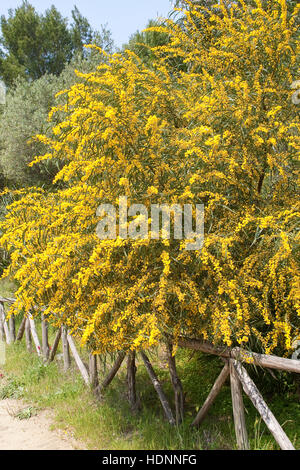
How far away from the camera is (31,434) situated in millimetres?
4809

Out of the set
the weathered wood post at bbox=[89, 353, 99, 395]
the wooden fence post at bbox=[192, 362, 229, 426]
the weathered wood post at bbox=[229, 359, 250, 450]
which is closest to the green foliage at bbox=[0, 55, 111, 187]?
the weathered wood post at bbox=[89, 353, 99, 395]

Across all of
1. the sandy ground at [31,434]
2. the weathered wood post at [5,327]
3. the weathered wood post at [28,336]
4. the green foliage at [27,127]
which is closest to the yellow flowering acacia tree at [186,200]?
the sandy ground at [31,434]

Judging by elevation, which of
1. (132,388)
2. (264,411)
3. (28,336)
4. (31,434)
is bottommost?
(31,434)

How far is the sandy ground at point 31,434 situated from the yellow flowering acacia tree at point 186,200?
1.20m

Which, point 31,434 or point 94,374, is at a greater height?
point 94,374

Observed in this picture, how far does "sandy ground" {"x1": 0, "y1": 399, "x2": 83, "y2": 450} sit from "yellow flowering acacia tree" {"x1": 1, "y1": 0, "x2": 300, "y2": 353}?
1.20 meters

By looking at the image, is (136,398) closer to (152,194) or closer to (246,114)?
(152,194)

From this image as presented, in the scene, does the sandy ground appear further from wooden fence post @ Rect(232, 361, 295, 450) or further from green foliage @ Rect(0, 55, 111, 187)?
green foliage @ Rect(0, 55, 111, 187)

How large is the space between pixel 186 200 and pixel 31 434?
315cm

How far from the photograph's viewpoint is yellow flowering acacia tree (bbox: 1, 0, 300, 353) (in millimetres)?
3502

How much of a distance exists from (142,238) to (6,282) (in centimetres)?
998

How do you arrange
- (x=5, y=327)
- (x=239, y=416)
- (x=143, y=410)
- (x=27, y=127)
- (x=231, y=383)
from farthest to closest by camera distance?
(x=27, y=127) < (x=5, y=327) < (x=143, y=410) < (x=231, y=383) < (x=239, y=416)

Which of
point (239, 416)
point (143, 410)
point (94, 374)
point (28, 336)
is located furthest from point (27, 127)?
point (239, 416)

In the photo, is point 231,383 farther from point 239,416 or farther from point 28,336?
point 28,336
